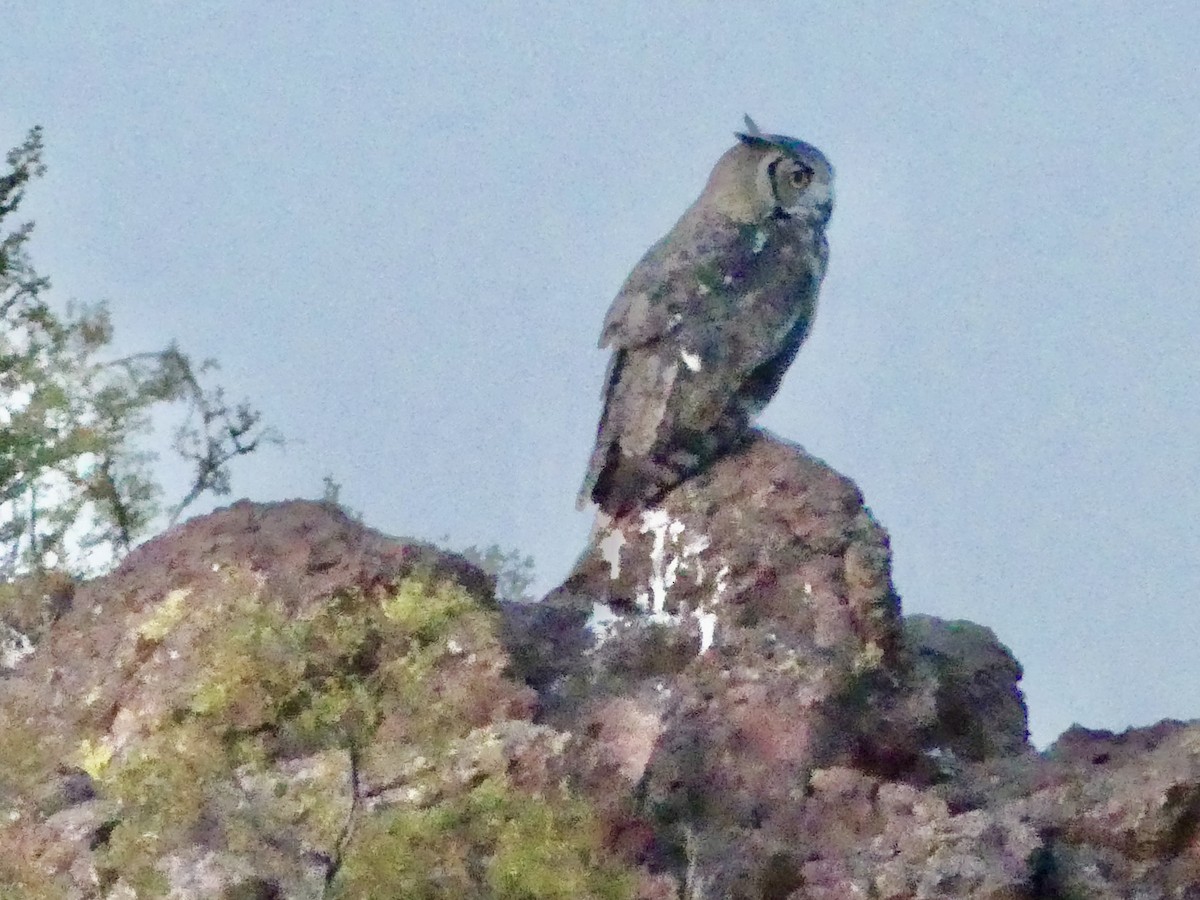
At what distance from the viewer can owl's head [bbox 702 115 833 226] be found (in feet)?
19.2

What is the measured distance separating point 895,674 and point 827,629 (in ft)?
0.93

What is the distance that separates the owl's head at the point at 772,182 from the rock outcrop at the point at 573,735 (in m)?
1.32

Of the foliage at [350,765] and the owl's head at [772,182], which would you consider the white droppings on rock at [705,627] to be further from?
the owl's head at [772,182]

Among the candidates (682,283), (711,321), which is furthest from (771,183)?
(711,321)

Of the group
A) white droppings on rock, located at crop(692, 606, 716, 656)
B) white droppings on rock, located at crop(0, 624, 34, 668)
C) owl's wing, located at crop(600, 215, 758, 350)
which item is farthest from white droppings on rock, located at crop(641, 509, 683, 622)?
white droppings on rock, located at crop(0, 624, 34, 668)

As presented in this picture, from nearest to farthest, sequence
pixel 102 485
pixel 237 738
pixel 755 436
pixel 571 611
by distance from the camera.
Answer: pixel 237 738, pixel 571 611, pixel 755 436, pixel 102 485

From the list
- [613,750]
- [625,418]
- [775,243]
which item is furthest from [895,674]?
[775,243]

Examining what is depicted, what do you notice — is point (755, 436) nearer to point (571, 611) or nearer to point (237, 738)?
point (571, 611)

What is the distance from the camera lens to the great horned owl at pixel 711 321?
5070 millimetres

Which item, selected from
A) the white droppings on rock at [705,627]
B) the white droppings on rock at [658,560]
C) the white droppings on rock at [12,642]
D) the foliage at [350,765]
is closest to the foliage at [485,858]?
the foliage at [350,765]

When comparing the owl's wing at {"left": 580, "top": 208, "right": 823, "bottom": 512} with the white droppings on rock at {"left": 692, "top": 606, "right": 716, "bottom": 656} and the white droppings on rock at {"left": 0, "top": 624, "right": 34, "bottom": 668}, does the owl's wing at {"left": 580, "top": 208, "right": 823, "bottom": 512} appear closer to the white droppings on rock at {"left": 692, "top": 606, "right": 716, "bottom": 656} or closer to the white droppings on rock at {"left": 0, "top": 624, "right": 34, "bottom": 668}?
the white droppings on rock at {"left": 692, "top": 606, "right": 716, "bottom": 656}

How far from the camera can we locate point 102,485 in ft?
21.3

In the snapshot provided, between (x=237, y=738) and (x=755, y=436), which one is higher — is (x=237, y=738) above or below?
below

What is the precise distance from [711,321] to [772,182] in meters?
0.94
